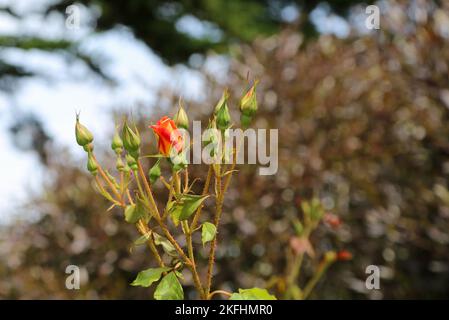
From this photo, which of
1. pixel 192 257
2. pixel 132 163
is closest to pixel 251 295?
pixel 192 257

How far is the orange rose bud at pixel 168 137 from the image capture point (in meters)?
0.84

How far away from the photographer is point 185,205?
2.70 ft

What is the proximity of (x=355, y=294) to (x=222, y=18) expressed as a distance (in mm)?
6151

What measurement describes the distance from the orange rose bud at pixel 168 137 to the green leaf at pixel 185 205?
0.06 meters

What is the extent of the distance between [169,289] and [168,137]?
200mm

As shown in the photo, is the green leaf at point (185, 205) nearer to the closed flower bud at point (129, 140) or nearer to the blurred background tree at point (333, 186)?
the closed flower bud at point (129, 140)

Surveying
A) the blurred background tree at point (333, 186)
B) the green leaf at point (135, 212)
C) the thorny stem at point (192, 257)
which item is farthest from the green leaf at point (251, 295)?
the blurred background tree at point (333, 186)

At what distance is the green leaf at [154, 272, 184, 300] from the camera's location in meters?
0.84

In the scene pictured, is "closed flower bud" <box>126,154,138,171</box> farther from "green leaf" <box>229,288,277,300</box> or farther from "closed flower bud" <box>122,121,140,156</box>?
"green leaf" <box>229,288,277,300</box>

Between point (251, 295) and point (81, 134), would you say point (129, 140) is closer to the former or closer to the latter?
point (81, 134)

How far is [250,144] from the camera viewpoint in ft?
9.07
